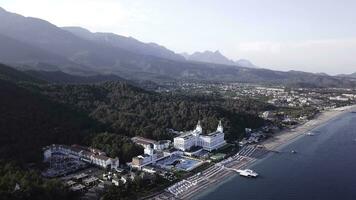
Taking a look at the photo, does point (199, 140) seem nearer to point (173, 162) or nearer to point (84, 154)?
point (173, 162)

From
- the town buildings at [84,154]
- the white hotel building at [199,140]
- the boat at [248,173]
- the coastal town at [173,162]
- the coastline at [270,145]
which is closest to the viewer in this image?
the coastline at [270,145]

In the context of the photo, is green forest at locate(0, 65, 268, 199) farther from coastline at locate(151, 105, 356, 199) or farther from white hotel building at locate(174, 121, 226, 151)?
coastline at locate(151, 105, 356, 199)

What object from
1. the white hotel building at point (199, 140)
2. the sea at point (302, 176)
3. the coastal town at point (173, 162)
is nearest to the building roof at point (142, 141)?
the coastal town at point (173, 162)

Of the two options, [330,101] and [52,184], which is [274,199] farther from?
[330,101]

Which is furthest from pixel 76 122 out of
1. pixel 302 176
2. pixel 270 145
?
pixel 302 176

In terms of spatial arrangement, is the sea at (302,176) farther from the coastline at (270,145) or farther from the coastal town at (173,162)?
the coastal town at (173,162)

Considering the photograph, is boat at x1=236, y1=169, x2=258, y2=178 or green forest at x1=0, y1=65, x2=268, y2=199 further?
boat at x1=236, y1=169, x2=258, y2=178

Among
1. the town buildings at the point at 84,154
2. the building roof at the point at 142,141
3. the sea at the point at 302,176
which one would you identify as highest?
the building roof at the point at 142,141

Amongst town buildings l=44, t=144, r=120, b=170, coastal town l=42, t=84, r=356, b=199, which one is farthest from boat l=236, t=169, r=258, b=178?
town buildings l=44, t=144, r=120, b=170
